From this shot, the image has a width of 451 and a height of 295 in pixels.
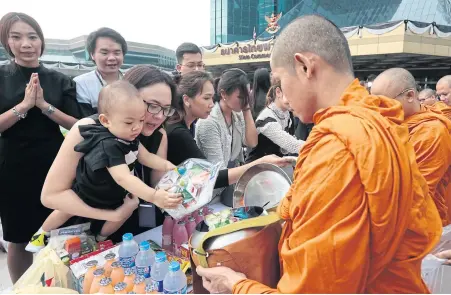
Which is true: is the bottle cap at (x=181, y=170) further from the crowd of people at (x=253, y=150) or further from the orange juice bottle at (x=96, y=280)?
the orange juice bottle at (x=96, y=280)

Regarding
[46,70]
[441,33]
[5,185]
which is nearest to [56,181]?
[5,185]

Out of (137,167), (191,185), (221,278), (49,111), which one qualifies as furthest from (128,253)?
(49,111)

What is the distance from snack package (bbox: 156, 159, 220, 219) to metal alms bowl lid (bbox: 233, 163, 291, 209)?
24cm

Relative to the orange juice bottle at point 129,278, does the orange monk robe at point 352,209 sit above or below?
above

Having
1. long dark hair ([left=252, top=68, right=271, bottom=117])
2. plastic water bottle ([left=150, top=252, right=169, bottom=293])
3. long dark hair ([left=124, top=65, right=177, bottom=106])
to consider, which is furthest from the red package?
long dark hair ([left=252, top=68, right=271, bottom=117])

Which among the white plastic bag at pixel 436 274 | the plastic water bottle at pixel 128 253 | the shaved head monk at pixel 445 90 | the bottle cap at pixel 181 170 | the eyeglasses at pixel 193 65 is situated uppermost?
the eyeglasses at pixel 193 65

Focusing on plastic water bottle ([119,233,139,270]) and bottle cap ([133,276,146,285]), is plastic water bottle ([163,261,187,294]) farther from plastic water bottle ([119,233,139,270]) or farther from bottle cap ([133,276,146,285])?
plastic water bottle ([119,233,139,270])

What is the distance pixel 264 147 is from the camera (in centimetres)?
355

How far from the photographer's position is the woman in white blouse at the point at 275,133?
3.31 metres

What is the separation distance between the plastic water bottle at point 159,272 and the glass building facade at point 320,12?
774cm

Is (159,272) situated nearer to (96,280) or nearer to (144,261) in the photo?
(144,261)

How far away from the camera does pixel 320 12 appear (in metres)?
32.7

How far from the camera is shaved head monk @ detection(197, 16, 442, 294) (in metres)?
0.86

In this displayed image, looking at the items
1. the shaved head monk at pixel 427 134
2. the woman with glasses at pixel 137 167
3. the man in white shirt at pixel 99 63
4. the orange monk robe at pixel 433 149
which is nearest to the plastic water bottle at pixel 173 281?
the woman with glasses at pixel 137 167
